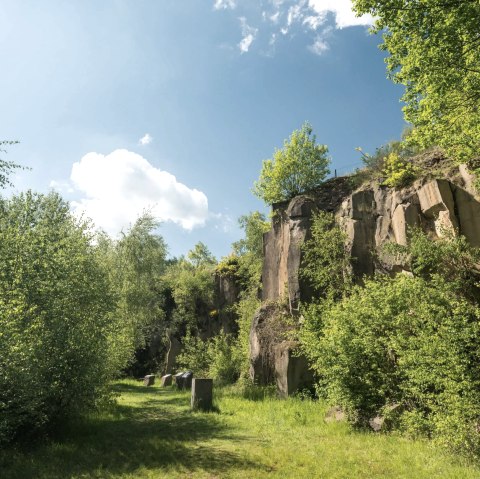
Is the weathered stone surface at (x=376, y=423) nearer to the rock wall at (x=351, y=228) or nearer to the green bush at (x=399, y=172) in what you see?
the rock wall at (x=351, y=228)

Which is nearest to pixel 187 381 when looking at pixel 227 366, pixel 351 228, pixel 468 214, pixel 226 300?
pixel 227 366

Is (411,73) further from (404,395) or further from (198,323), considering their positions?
(198,323)

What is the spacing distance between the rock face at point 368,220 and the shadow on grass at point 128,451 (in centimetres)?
914

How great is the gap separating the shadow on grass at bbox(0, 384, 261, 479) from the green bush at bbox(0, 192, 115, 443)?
2.30 ft

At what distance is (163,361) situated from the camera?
36031mm

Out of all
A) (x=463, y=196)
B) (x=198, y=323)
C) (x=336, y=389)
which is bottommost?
(x=336, y=389)

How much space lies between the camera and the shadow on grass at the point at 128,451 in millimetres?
7832

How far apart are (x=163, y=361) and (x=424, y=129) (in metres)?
31.4

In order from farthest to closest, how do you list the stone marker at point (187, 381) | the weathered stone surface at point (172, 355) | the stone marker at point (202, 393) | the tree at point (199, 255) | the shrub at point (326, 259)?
the tree at point (199, 255) < the weathered stone surface at point (172, 355) < the stone marker at point (187, 381) < the shrub at point (326, 259) < the stone marker at point (202, 393)

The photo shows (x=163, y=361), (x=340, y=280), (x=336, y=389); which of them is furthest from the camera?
(x=163, y=361)

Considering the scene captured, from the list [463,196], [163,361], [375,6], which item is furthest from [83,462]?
[163,361]

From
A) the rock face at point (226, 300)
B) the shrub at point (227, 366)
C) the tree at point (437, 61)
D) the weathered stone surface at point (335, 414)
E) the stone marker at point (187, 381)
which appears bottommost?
the stone marker at point (187, 381)

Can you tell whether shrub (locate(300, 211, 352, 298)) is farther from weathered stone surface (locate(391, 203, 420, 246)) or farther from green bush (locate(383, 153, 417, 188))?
green bush (locate(383, 153, 417, 188))

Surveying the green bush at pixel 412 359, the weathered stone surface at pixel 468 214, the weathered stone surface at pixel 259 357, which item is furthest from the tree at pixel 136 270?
the weathered stone surface at pixel 468 214
